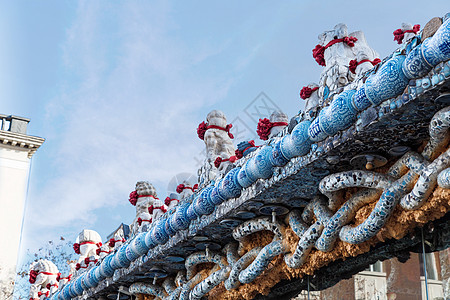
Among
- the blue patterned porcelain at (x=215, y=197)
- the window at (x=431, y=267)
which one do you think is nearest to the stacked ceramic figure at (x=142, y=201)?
the blue patterned porcelain at (x=215, y=197)

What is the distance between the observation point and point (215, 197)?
21.0 feet

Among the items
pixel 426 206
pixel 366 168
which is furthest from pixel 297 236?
pixel 426 206

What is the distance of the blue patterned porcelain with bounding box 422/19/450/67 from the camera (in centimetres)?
378

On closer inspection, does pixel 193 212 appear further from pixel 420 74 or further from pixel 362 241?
pixel 420 74

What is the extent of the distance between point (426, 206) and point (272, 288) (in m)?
3.06

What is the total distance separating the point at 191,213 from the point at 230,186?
101cm

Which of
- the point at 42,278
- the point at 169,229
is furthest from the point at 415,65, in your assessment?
the point at 42,278

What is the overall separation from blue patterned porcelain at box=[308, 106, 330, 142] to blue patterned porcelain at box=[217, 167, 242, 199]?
52.7 inches

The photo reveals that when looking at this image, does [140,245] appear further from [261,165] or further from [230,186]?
[261,165]

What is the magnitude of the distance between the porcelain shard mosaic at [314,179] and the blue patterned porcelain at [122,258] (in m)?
0.02

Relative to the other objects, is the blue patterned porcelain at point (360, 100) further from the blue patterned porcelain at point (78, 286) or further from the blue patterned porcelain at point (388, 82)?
the blue patterned porcelain at point (78, 286)

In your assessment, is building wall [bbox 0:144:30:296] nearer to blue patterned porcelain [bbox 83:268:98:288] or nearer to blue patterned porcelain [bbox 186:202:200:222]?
blue patterned porcelain [bbox 83:268:98:288]

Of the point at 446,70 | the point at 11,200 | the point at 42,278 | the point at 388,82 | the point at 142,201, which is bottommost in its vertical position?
the point at 446,70

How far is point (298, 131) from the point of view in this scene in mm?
5094
